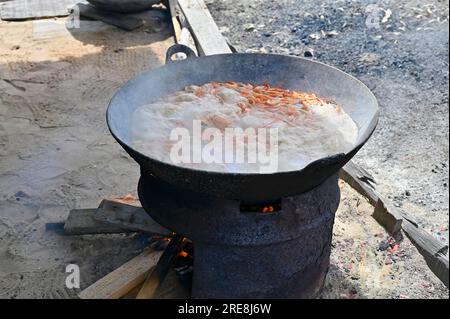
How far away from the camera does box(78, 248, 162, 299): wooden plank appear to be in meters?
3.04

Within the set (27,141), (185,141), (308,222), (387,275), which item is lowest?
(27,141)

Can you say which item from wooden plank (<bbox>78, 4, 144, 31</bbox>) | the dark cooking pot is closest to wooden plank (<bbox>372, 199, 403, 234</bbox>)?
→ wooden plank (<bbox>78, 4, 144, 31</bbox>)

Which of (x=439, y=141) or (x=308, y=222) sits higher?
(x=308, y=222)

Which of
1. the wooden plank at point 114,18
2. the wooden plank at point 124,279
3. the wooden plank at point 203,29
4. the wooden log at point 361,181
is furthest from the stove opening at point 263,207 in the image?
the wooden plank at point 114,18

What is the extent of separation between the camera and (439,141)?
480 centimetres

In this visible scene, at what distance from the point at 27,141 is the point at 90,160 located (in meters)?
0.75

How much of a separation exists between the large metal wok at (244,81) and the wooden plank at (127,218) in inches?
26.3

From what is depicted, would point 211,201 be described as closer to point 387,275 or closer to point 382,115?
point 387,275

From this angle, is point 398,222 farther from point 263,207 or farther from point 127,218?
point 127,218

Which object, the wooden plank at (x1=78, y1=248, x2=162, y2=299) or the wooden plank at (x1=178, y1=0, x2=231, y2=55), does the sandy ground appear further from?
the wooden plank at (x1=178, y1=0, x2=231, y2=55)

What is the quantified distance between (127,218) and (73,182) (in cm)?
100

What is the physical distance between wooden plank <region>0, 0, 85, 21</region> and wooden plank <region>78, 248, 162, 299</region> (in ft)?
18.7

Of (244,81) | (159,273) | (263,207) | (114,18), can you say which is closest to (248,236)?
(263,207)
